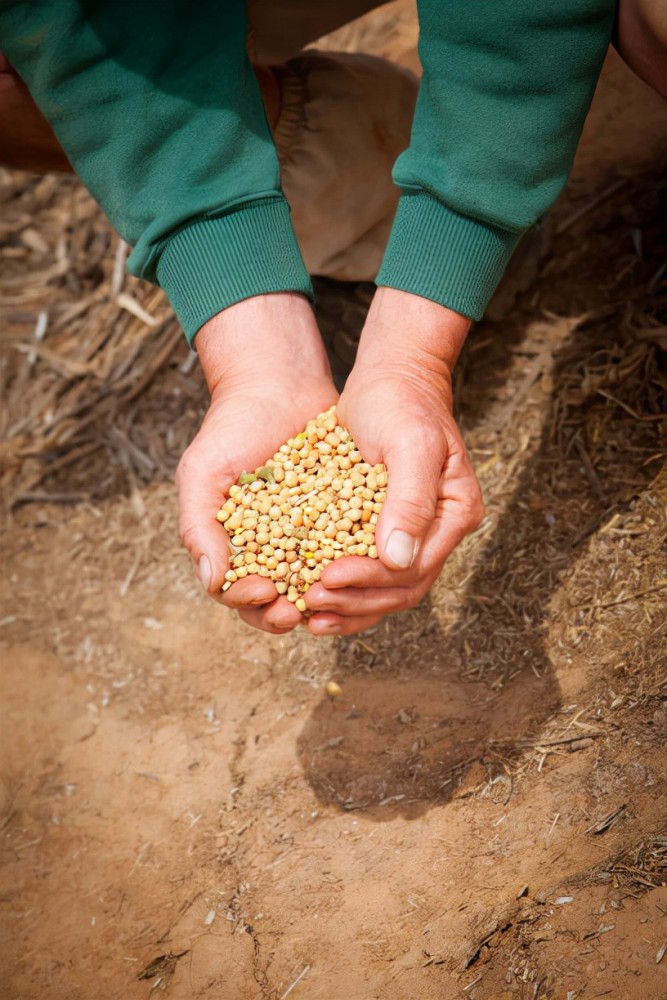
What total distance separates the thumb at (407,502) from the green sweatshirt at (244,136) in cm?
34

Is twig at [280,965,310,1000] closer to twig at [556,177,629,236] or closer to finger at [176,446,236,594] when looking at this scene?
finger at [176,446,236,594]

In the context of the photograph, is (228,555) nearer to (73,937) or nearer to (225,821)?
(225,821)

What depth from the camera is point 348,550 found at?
1.56m

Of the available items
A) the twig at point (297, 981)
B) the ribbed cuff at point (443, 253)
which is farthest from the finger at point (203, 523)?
the twig at point (297, 981)

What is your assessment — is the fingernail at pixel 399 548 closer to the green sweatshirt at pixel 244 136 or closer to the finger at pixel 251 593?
the finger at pixel 251 593

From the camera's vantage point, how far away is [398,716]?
6.15 ft

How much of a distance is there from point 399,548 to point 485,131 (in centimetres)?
75

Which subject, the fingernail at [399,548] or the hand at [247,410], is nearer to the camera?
the fingernail at [399,548]

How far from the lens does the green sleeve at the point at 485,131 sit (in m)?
1.52

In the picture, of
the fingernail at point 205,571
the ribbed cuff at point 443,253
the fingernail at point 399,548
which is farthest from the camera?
the ribbed cuff at point 443,253

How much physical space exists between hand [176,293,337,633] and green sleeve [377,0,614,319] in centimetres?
26

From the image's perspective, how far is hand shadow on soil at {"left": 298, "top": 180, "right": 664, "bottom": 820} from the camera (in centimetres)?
176

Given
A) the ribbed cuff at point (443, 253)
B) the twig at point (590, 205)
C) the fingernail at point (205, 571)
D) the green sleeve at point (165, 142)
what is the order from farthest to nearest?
1. the twig at point (590, 205)
2. the green sleeve at point (165, 142)
3. the ribbed cuff at point (443, 253)
4. the fingernail at point (205, 571)

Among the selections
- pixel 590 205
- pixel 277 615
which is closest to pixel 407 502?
pixel 277 615
